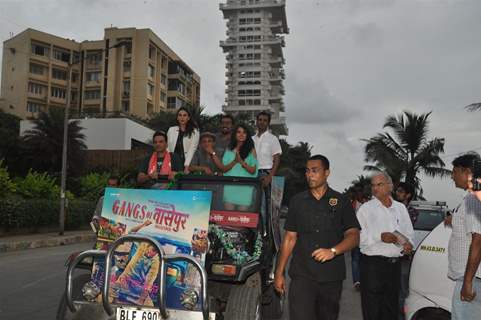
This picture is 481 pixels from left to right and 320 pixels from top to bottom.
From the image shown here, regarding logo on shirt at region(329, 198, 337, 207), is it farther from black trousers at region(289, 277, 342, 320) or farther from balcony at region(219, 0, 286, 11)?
balcony at region(219, 0, 286, 11)

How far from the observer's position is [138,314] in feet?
12.7

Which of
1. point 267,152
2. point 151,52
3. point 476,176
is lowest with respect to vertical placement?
point 476,176

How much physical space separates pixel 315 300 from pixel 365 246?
1.24 meters

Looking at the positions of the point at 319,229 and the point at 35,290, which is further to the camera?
the point at 35,290

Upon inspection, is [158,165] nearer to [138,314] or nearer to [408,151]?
[138,314]

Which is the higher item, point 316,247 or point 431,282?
point 316,247

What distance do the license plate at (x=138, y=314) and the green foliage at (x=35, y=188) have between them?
17526mm

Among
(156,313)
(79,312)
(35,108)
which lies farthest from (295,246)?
(35,108)

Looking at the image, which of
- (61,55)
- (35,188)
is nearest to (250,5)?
(61,55)

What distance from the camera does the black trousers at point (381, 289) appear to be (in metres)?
4.80

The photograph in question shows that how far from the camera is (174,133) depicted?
6.96 m

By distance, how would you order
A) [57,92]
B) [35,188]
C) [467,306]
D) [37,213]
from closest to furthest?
[467,306] < [37,213] < [35,188] < [57,92]

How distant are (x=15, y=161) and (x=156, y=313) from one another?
30414mm

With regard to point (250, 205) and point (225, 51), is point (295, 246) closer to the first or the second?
point (250, 205)
